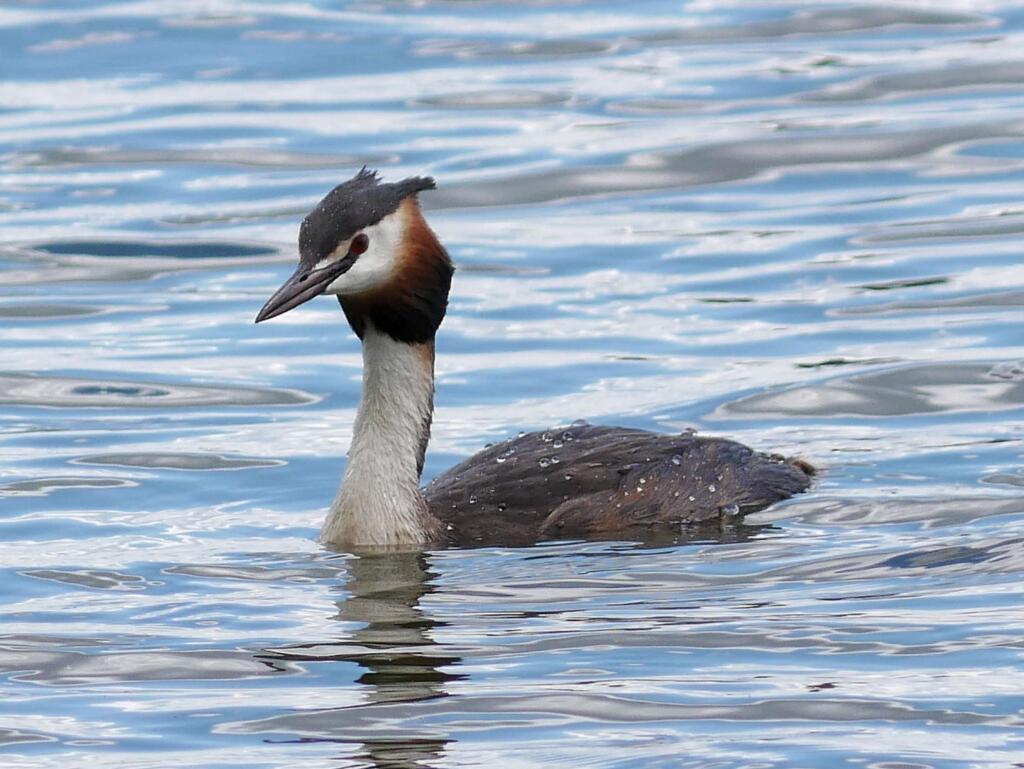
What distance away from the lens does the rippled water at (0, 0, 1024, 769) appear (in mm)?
7910

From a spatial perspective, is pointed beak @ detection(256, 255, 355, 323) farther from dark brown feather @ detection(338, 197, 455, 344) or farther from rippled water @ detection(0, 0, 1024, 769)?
rippled water @ detection(0, 0, 1024, 769)

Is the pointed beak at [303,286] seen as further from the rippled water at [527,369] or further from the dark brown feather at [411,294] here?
the rippled water at [527,369]

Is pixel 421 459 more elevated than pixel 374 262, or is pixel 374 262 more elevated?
pixel 374 262

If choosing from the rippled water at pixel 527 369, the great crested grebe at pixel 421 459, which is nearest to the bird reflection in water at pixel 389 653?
the rippled water at pixel 527 369

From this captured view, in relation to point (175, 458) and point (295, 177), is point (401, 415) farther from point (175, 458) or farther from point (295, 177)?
point (295, 177)

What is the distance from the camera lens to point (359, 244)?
9742 mm

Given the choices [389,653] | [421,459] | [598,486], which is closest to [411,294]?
[421,459]

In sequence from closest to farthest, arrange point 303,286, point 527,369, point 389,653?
point 389,653 → point 303,286 → point 527,369

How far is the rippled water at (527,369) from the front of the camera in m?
7.91

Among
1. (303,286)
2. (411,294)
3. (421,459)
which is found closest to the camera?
→ (303,286)

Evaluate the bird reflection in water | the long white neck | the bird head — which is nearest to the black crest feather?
the bird head

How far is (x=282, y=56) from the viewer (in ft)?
74.0

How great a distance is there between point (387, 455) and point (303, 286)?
1.07 metres

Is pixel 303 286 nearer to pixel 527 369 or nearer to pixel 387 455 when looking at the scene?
pixel 387 455
